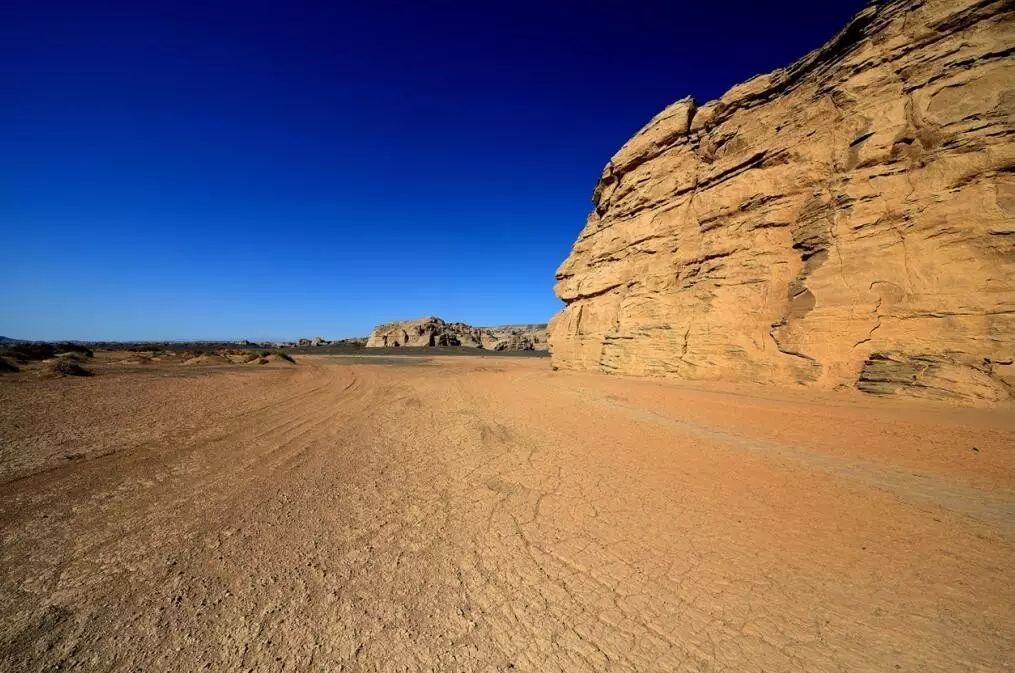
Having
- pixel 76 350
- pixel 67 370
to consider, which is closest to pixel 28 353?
pixel 76 350

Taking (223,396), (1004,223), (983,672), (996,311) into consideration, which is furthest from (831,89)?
(223,396)

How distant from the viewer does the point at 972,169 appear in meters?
9.05

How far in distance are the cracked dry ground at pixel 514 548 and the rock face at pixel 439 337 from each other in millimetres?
74173

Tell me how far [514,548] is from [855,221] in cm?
1290

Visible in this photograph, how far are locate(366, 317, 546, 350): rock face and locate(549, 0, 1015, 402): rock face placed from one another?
6741 cm

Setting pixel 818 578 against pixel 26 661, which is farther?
pixel 818 578

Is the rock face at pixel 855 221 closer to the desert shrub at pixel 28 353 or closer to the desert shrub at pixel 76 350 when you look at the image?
the desert shrub at pixel 28 353

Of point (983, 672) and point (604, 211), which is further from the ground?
point (604, 211)

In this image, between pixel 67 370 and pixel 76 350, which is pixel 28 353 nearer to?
pixel 76 350

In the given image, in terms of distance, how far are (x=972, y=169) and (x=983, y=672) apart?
11.6 meters

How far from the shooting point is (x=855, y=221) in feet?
35.8

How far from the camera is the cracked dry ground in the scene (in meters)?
2.83

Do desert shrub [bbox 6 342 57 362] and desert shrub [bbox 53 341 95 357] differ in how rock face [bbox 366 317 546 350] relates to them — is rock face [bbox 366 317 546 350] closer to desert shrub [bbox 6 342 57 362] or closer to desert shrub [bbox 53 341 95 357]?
desert shrub [bbox 53 341 95 357]

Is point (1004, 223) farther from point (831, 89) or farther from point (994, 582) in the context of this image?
point (994, 582)
